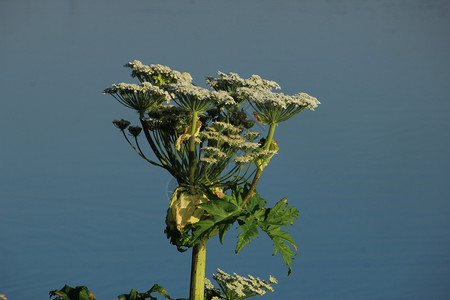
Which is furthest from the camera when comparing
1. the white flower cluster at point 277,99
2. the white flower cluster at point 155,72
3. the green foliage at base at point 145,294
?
the green foliage at base at point 145,294

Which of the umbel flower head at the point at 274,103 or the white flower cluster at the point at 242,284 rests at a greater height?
the umbel flower head at the point at 274,103

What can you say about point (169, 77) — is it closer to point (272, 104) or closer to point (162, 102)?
point (162, 102)

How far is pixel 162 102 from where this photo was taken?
571 cm

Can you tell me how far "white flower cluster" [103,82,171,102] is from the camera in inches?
211

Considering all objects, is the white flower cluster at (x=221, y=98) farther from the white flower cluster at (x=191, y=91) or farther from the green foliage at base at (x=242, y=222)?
the green foliage at base at (x=242, y=222)

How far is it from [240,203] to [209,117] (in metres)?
0.69

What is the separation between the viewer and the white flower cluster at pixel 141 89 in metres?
5.36

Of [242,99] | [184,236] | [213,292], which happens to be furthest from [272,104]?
[213,292]

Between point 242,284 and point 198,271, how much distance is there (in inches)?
16.6

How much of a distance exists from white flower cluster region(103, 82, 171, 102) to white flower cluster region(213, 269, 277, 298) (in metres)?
1.63

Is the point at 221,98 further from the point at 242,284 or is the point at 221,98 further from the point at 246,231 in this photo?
the point at 242,284

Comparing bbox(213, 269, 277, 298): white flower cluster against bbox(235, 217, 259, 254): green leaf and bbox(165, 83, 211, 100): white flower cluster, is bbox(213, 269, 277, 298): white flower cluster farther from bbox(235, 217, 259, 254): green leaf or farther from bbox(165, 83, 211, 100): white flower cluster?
bbox(165, 83, 211, 100): white flower cluster
